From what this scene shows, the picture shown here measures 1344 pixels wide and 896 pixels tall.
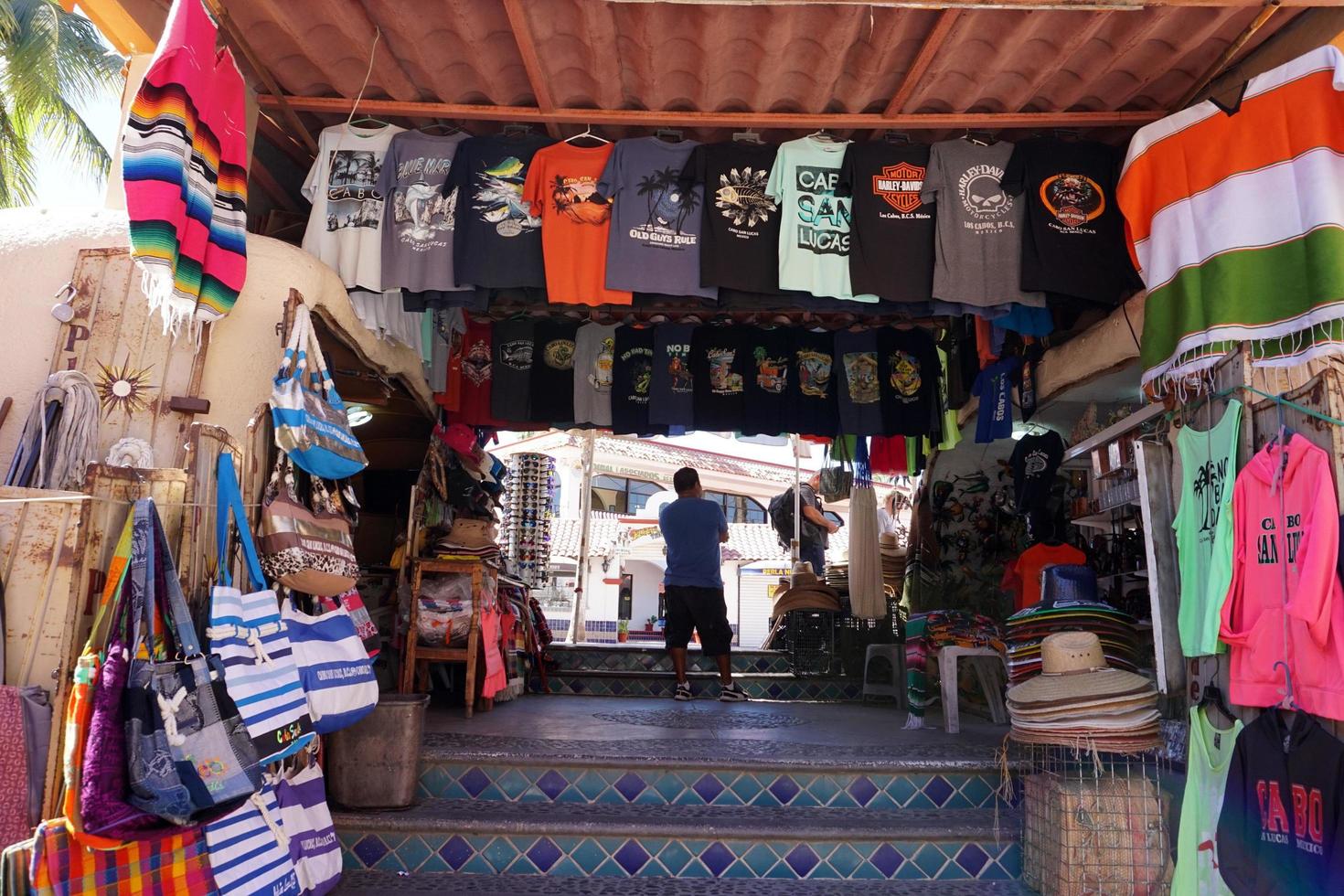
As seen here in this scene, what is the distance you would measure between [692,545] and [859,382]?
5.75ft

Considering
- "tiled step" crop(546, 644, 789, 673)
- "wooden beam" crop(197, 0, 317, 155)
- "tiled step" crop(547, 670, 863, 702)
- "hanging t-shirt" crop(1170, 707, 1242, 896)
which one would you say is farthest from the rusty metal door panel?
"tiled step" crop(546, 644, 789, 673)

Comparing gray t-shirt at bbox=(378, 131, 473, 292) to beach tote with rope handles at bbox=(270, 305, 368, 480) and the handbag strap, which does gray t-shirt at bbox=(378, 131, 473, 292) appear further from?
the handbag strap

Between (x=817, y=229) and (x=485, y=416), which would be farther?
(x=485, y=416)

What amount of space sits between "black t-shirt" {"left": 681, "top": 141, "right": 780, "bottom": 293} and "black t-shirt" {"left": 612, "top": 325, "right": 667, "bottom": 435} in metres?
2.07

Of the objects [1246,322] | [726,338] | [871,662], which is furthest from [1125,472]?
[871,662]

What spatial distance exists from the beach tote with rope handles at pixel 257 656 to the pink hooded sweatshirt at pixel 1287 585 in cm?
336

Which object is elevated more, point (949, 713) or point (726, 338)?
point (726, 338)

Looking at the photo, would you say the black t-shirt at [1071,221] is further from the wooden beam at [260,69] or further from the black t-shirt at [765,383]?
the wooden beam at [260,69]

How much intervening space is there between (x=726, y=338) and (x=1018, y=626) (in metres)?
2.93

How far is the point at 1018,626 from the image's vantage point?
15.6 feet

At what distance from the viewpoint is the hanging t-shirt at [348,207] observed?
15.6 ft

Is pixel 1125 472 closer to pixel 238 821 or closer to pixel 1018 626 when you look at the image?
pixel 1018 626

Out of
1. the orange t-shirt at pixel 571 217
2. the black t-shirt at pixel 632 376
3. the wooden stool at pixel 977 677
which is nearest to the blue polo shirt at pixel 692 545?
the black t-shirt at pixel 632 376

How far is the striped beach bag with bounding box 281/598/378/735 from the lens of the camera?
3.43 meters
